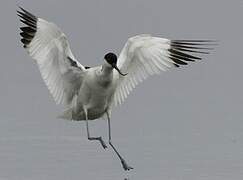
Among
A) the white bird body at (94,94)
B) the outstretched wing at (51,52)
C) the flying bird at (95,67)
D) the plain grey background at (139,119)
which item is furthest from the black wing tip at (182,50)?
the plain grey background at (139,119)

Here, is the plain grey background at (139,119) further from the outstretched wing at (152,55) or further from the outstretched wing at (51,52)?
the outstretched wing at (152,55)

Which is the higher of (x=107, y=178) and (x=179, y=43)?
(x=179, y=43)

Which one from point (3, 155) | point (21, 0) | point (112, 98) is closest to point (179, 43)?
point (112, 98)

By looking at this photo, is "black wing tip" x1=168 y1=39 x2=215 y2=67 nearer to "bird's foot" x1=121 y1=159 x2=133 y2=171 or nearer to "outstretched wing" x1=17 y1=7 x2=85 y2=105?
"outstretched wing" x1=17 y1=7 x2=85 y2=105

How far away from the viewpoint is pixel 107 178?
1362 centimetres

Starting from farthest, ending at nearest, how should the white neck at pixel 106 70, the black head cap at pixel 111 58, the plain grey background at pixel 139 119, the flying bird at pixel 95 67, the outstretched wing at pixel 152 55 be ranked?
1. the plain grey background at pixel 139 119
2. the outstretched wing at pixel 152 55
3. the flying bird at pixel 95 67
4. the white neck at pixel 106 70
5. the black head cap at pixel 111 58

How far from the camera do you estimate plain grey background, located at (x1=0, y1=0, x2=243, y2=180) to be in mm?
14320

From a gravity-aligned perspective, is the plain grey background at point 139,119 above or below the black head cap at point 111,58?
below

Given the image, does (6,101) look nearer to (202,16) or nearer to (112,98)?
(112,98)

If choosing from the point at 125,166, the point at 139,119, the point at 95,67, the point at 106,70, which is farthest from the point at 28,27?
the point at 139,119

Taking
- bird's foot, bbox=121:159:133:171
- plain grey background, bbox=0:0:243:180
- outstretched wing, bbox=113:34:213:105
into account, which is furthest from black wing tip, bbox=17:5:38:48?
bird's foot, bbox=121:159:133:171

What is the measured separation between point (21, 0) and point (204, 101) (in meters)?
17.8

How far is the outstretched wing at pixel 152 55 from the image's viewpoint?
14211 mm

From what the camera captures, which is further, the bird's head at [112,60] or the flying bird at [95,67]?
the flying bird at [95,67]
